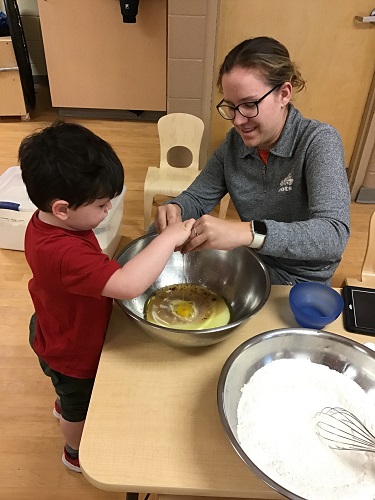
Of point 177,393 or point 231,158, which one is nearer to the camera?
point 177,393

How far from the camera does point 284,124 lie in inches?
44.5

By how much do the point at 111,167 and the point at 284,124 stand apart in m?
0.53

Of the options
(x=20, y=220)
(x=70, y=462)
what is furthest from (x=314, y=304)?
(x=20, y=220)

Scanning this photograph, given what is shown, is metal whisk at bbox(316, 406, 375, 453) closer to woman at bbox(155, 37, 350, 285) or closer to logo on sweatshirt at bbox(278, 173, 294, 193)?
woman at bbox(155, 37, 350, 285)

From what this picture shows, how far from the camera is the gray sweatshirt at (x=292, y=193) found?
38.6 inches

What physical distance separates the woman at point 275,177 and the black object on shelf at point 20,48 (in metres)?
2.72

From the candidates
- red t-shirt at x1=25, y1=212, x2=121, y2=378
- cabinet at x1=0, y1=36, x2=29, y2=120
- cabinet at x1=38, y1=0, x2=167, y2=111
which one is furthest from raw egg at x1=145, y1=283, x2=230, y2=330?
cabinet at x1=0, y1=36, x2=29, y2=120

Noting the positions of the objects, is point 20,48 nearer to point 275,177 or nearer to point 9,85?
point 9,85

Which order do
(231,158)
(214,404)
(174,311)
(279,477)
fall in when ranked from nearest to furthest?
(279,477)
(214,404)
(174,311)
(231,158)

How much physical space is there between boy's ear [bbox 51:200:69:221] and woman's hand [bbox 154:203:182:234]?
1.02 ft

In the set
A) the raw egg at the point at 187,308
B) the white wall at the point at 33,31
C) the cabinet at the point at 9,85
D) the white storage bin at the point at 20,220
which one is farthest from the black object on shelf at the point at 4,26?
the raw egg at the point at 187,308

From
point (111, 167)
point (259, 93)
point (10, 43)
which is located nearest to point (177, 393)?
point (111, 167)

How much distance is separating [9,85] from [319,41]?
7.74 ft

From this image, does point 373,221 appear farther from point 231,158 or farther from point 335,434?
point 335,434
